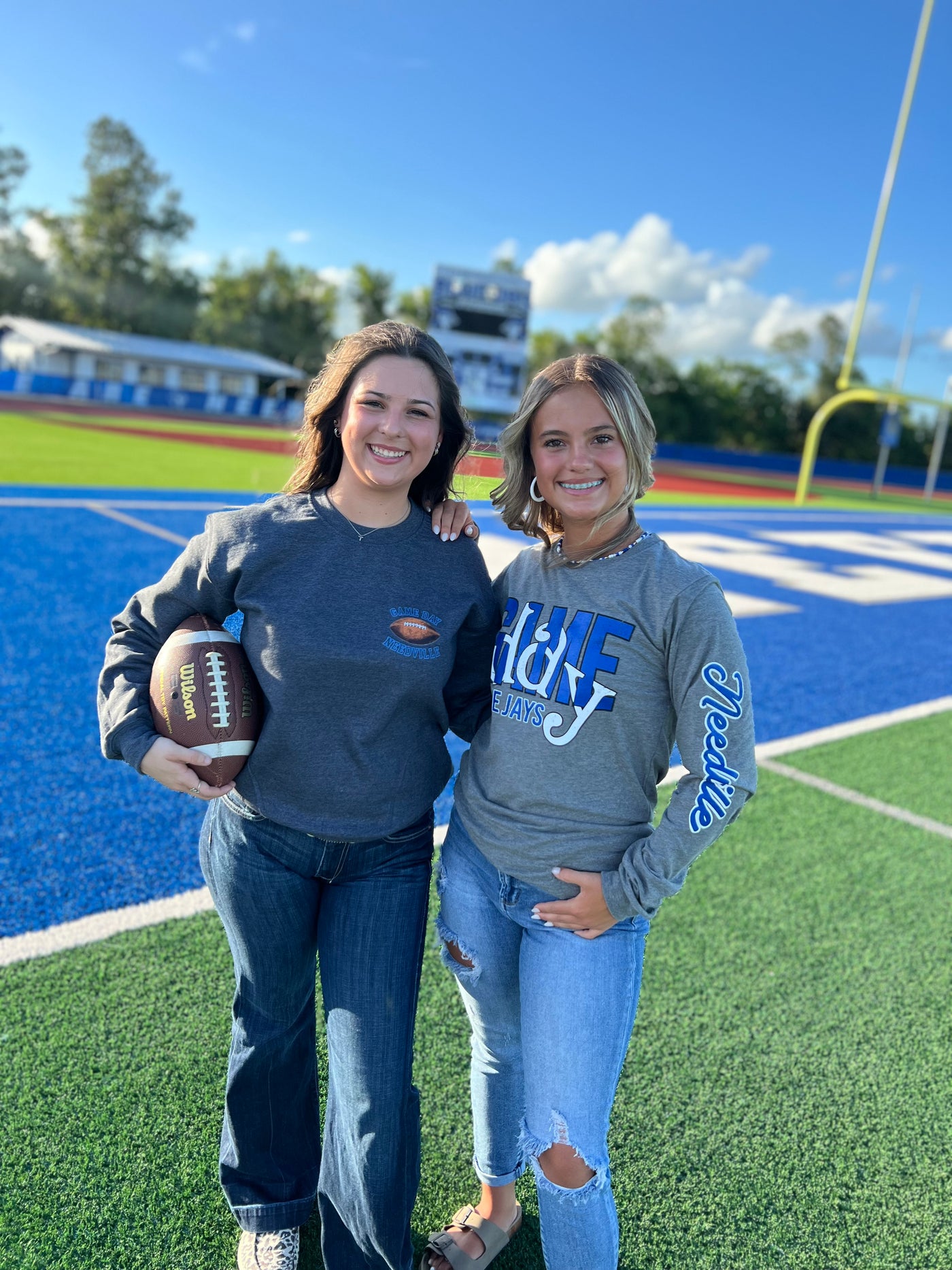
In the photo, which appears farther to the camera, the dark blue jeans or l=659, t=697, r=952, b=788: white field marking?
l=659, t=697, r=952, b=788: white field marking

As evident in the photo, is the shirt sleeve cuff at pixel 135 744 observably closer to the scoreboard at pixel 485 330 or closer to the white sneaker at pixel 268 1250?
the white sneaker at pixel 268 1250

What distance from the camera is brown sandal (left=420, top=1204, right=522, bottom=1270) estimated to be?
6.62ft

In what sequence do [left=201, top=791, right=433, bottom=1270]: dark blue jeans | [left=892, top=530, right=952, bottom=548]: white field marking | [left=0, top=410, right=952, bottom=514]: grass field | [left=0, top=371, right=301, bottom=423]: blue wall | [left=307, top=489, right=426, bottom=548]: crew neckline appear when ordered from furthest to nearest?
1. [left=0, top=371, right=301, bottom=423]: blue wall
2. [left=892, top=530, right=952, bottom=548]: white field marking
3. [left=0, top=410, right=952, bottom=514]: grass field
4. [left=307, top=489, right=426, bottom=548]: crew neckline
5. [left=201, top=791, right=433, bottom=1270]: dark blue jeans

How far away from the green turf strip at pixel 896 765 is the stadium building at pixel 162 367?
38272 millimetres

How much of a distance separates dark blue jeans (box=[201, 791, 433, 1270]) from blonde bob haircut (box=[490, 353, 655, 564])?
0.74 metres

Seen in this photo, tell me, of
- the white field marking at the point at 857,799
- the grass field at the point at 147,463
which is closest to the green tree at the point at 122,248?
the grass field at the point at 147,463

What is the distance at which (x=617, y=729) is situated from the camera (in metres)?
1.77

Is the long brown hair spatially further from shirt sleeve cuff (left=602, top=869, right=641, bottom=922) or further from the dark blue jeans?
shirt sleeve cuff (left=602, top=869, right=641, bottom=922)

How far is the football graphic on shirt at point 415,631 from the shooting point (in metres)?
1.86

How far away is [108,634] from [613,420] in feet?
16.5

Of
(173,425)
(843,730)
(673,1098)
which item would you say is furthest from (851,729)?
(173,425)

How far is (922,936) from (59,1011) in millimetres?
3016

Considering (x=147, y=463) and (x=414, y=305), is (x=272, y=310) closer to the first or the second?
(x=414, y=305)

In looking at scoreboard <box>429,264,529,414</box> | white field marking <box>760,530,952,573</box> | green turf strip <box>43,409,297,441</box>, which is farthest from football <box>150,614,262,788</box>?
scoreboard <box>429,264,529,414</box>
